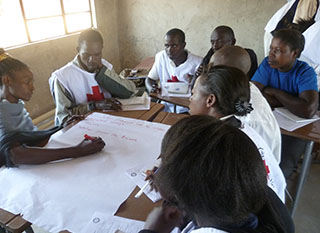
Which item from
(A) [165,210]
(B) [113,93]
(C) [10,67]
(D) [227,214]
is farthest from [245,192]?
(B) [113,93]

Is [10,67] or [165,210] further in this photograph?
[10,67]

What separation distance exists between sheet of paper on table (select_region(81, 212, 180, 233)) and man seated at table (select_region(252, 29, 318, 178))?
4.36 ft

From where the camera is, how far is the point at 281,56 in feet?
5.76

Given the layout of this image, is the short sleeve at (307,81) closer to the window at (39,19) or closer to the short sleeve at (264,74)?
the short sleeve at (264,74)

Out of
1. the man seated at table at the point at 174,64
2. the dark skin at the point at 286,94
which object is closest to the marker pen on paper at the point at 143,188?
the dark skin at the point at 286,94

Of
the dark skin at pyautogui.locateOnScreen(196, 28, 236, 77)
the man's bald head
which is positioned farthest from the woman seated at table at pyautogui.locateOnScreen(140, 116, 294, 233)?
the dark skin at pyautogui.locateOnScreen(196, 28, 236, 77)

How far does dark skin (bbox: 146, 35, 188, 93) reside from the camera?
222 centimetres

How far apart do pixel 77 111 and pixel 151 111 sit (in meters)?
0.50

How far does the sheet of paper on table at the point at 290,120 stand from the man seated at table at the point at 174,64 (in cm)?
85

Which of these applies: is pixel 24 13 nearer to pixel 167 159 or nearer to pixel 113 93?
pixel 113 93

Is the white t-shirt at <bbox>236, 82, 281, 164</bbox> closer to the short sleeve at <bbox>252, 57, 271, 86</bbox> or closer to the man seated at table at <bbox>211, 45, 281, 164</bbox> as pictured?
the man seated at table at <bbox>211, 45, 281, 164</bbox>

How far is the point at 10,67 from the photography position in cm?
125

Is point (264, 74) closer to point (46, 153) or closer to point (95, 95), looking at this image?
point (95, 95)

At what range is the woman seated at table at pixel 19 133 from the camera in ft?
3.35
